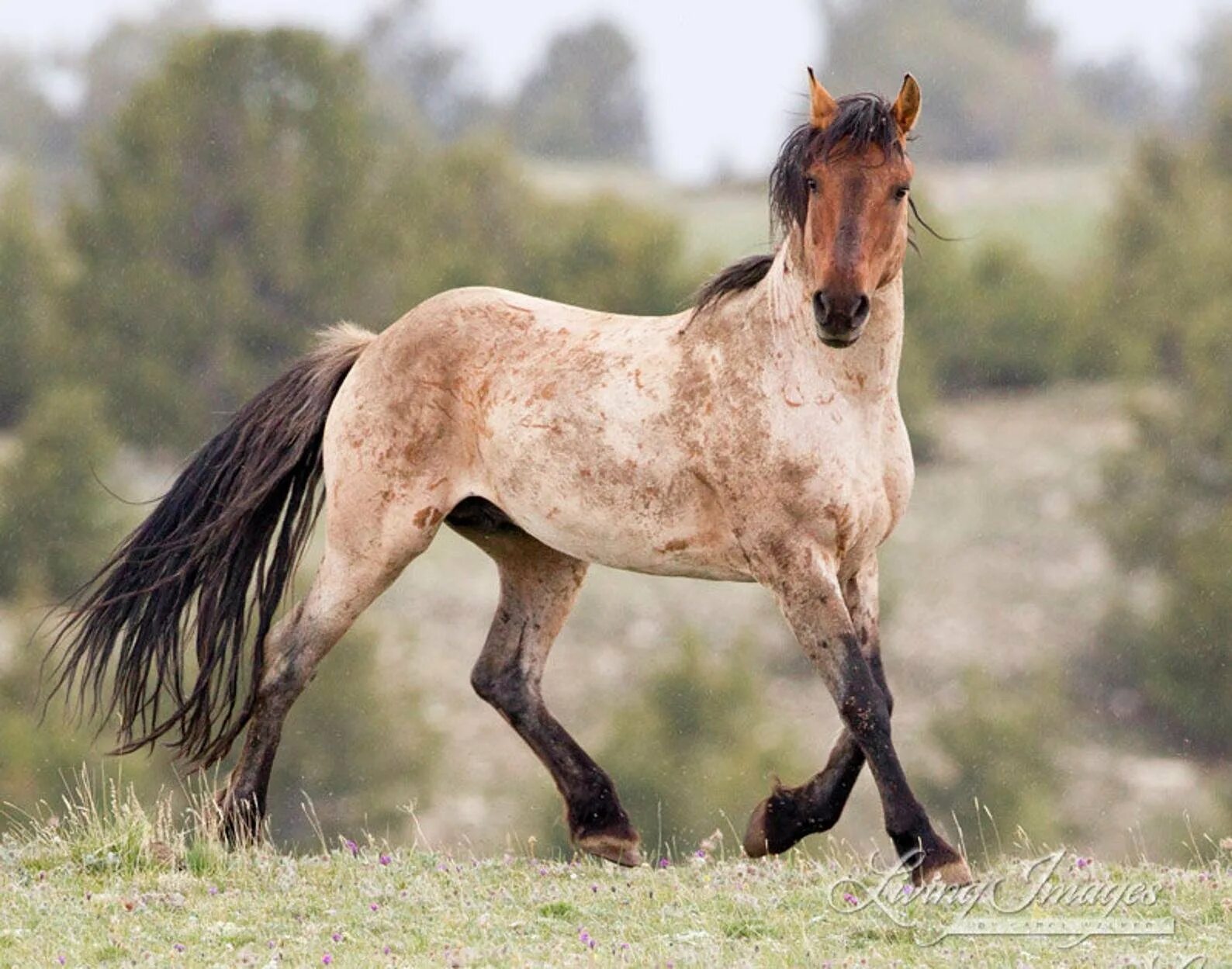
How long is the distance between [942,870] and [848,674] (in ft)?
2.19

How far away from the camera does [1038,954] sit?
199 inches

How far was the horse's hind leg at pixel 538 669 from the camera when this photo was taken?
7.27 meters

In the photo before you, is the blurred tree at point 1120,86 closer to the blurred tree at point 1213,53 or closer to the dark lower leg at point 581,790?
the blurred tree at point 1213,53

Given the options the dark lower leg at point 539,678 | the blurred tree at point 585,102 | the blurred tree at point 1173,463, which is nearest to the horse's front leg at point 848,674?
the dark lower leg at point 539,678

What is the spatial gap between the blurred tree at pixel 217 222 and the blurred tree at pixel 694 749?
1642 centimetres

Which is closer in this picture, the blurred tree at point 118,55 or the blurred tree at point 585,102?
the blurred tree at point 118,55

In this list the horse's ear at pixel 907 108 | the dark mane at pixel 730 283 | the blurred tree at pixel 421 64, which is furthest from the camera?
the blurred tree at pixel 421 64

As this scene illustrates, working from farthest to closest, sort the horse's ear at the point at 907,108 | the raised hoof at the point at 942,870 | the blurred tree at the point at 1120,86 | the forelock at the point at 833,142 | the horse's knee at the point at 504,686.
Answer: the blurred tree at the point at 1120,86 < the horse's knee at the point at 504,686 < the horse's ear at the point at 907,108 < the forelock at the point at 833,142 < the raised hoof at the point at 942,870

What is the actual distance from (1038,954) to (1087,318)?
45240mm

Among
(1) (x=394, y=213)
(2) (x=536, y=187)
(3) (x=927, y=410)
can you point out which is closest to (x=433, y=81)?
(2) (x=536, y=187)

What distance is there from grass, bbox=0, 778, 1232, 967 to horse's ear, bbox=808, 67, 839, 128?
2282mm

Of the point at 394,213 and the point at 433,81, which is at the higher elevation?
the point at 433,81

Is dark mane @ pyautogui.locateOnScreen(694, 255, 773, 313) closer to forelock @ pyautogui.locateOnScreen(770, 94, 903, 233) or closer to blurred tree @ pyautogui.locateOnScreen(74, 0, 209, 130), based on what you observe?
forelock @ pyautogui.locateOnScreen(770, 94, 903, 233)

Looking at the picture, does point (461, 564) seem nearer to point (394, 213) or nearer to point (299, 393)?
point (394, 213)
